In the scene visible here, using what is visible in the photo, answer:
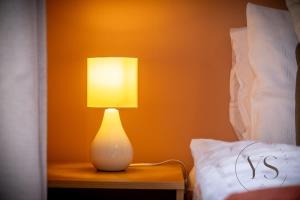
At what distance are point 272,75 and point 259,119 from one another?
18 centimetres

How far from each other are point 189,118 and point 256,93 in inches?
15.0

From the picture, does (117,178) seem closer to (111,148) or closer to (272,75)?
(111,148)

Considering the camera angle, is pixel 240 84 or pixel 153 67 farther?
pixel 153 67

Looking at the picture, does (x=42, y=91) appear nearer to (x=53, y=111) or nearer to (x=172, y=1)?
(x=53, y=111)

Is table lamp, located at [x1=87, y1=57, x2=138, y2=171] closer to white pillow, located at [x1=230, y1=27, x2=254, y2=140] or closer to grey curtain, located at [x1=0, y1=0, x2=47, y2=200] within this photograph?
white pillow, located at [x1=230, y1=27, x2=254, y2=140]

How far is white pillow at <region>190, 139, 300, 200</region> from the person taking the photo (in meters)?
1.23

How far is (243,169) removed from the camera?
1315 millimetres

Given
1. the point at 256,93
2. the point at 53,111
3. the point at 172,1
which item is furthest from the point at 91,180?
the point at 172,1

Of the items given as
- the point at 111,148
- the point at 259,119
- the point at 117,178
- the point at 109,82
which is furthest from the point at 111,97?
the point at 259,119

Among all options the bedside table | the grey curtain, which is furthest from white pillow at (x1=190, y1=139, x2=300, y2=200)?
the grey curtain
